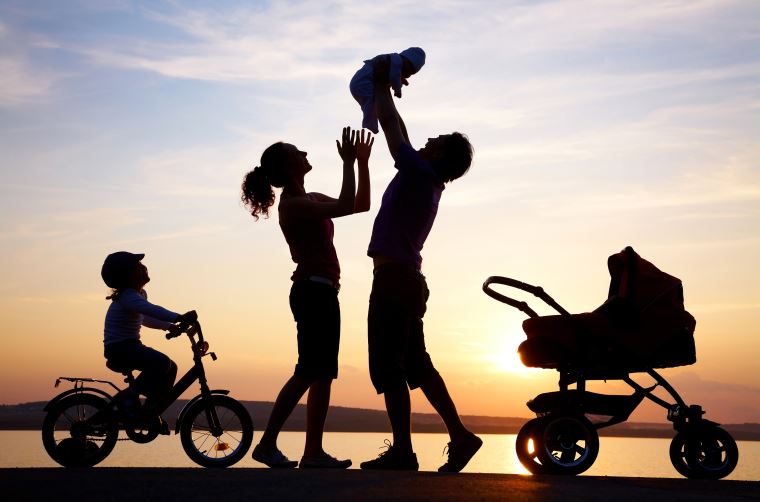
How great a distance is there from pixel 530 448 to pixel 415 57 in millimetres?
2872

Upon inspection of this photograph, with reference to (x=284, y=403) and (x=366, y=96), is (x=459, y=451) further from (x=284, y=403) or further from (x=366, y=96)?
(x=366, y=96)

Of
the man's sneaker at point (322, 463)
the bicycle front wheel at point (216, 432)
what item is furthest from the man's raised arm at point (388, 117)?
the bicycle front wheel at point (216, 432)

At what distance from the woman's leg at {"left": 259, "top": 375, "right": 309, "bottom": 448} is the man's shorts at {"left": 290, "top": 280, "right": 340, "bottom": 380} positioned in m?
0.06

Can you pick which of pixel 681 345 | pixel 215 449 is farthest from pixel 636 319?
→ pixel 215 449

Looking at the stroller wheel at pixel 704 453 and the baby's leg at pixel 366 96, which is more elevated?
the baby's leg at pixel 366 96

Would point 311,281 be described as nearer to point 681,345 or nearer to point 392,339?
point 392,339

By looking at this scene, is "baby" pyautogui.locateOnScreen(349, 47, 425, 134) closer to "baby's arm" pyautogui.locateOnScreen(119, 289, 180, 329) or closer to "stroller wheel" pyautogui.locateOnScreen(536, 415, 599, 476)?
"baby's arm" pyautogui.locateOnScreen(119, 289, 180, 329)

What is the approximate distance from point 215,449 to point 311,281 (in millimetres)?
1505

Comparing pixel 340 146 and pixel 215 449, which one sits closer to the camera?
pixel 340 146

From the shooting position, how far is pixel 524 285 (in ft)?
24.9

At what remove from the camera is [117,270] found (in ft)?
24.8

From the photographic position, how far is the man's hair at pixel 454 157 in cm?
697

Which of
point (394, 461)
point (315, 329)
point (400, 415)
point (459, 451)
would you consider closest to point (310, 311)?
point (315, 329)

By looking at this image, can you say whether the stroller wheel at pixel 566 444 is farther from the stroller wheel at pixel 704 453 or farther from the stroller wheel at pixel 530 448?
the stroller wheel at pixel 704 453
